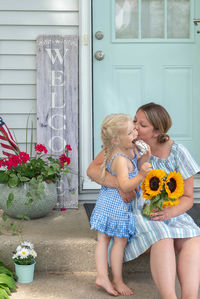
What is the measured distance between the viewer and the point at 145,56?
12.8 feet

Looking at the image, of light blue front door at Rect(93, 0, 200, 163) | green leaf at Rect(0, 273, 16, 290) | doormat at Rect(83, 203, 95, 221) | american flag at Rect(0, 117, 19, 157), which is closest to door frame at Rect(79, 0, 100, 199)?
doormat at Rect(83, 203, 95, 221)

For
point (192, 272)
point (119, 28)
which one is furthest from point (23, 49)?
point (192, 272)

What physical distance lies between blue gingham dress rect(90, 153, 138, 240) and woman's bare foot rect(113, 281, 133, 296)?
263 mm

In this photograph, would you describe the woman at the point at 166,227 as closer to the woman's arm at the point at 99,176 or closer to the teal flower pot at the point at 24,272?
the woman's arm at the point at 99,176

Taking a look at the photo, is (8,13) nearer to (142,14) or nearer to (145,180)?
(142,14)

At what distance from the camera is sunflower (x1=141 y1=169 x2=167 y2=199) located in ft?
7.64

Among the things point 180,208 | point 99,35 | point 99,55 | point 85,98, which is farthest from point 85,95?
point 180,208

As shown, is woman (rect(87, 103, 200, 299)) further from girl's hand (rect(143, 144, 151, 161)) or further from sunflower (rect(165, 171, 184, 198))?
sunflower (rect(165, 171, 184, 198))

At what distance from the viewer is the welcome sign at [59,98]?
3547mm

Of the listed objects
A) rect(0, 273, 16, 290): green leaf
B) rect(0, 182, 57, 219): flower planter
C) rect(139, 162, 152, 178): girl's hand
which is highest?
rect(139, 162, 152, 178): girl's hand

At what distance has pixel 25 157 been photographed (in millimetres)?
3088

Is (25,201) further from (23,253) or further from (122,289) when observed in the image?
(122,289)

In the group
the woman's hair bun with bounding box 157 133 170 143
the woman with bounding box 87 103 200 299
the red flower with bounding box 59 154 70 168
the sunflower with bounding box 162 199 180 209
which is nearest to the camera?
the woman with bounding box 87 103 200 299

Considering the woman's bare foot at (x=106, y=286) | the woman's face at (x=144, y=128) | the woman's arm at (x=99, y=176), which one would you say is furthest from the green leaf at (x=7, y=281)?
the woman's face at (x=144, y=128)
